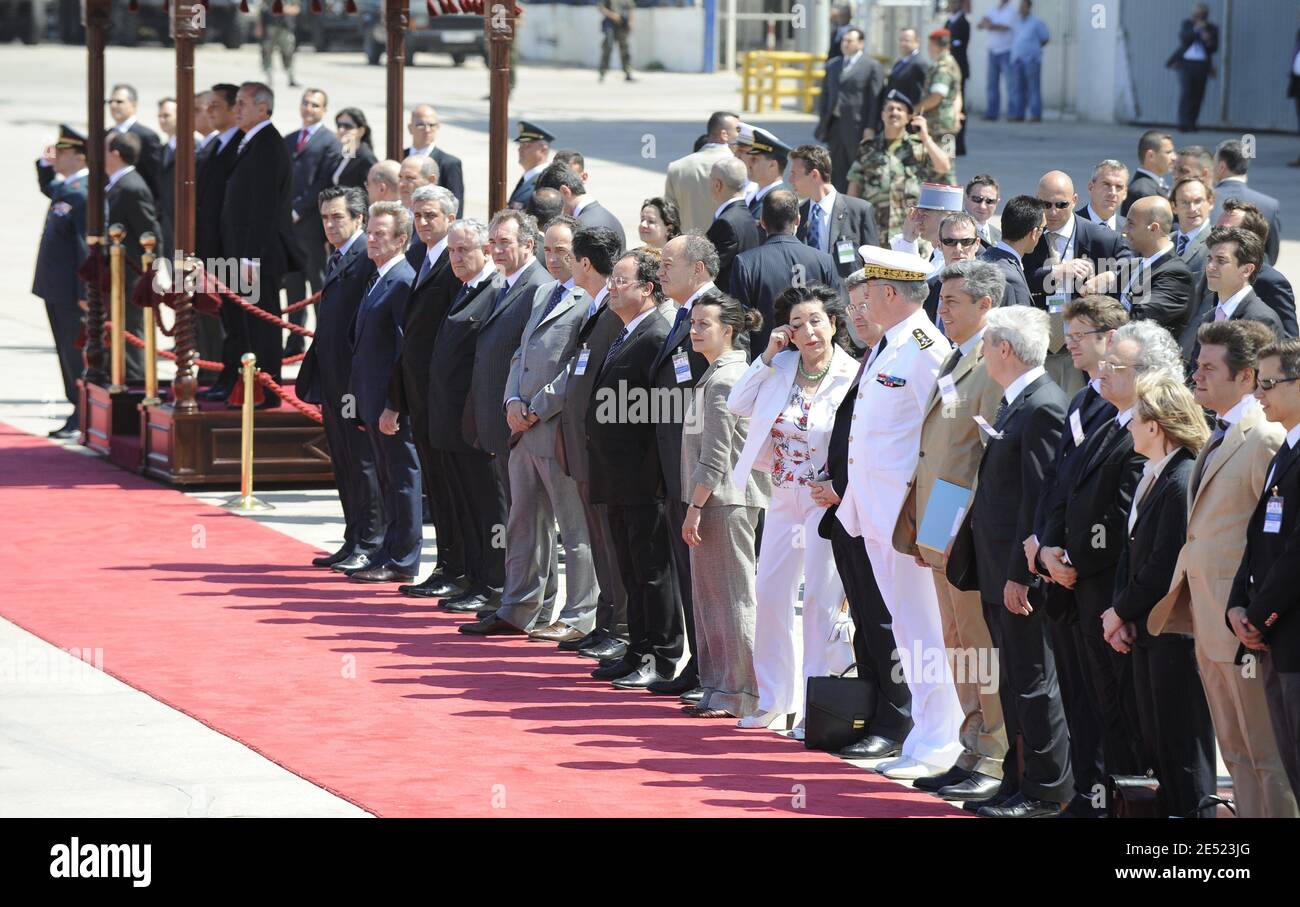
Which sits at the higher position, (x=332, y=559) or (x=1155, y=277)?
(x=1155, y=277)

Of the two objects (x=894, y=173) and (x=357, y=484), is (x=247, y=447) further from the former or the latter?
(x=894, y=173)

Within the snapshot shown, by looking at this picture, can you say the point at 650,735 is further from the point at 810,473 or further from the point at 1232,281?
the point at 1232,281

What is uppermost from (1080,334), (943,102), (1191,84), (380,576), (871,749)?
(943,102)

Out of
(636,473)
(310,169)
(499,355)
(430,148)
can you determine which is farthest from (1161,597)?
(310,169)

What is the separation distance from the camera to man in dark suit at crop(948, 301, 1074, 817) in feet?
27.2

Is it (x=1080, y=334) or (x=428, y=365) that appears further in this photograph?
(x=428, y=365)

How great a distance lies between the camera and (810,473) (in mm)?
9633

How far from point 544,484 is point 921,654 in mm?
2959

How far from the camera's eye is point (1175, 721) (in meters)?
7.80

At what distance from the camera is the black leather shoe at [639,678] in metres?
10.5

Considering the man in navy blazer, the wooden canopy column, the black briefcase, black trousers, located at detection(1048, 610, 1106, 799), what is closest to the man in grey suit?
the man in navy blazer

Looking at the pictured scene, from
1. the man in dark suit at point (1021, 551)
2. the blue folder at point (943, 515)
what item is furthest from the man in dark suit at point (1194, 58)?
the man in dark suit at point (1021, 551)

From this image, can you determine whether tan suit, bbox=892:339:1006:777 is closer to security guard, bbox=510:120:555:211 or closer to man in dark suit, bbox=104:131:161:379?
security guard, bbox=510:120:555:211
